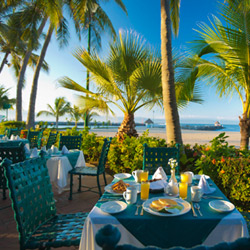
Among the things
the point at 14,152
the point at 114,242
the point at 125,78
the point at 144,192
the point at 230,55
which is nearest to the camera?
the point at 114,242

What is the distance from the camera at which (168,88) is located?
12.0ft

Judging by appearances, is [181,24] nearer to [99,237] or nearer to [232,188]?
[232,188]

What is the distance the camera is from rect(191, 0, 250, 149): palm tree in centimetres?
351

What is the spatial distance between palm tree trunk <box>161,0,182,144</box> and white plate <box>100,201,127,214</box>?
7.90ft

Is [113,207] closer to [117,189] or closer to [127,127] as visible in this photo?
[117,189]

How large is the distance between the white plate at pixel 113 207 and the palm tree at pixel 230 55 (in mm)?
3216

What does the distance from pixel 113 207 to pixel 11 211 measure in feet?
7.77

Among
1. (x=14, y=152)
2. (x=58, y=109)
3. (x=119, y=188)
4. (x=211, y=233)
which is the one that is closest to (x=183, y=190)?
(x=211, y=233)

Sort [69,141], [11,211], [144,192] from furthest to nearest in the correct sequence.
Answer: [69,141] → [11,211] → [144,192]

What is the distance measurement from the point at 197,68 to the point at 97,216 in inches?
A: 177

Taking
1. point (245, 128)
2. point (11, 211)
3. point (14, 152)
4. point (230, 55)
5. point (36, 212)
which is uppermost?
point (230, 55)

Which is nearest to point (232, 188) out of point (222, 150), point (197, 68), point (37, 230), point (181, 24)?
point (222, 150)

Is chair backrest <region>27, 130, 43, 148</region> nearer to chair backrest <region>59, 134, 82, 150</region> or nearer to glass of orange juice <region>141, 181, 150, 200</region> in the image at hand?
chair backrest <region>59, 134, 82, 150</region>

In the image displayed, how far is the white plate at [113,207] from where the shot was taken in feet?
4.18
